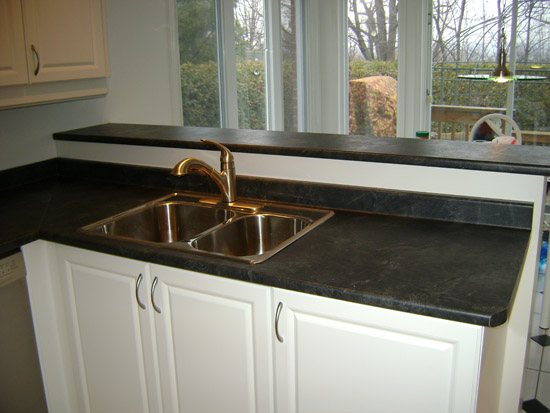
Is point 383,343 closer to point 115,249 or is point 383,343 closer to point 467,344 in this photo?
point 467,344

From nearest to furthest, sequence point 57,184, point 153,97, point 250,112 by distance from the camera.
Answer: point 57,184 → point 153,97 → point 250,112

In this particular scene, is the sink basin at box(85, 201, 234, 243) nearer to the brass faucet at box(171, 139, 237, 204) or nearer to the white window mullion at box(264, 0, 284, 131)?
the brass faucet at box(171, 139, 237, 204)

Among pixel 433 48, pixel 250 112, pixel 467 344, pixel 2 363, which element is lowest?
pixel 2 363

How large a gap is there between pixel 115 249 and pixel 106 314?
0.27 m

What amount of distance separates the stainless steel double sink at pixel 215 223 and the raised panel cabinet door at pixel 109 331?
126 mm

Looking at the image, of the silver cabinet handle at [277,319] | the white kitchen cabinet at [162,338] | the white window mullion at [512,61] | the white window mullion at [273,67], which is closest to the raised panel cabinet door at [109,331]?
the white kitchen cabinet at [162,338]

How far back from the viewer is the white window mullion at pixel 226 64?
3.88m

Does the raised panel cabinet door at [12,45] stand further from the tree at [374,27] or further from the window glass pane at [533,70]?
the window glass pane at [533,70]

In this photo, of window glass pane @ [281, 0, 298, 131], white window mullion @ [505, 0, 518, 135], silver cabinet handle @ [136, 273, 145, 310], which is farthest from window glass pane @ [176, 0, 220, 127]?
white window mullion @ [505, 0, 518, 135]

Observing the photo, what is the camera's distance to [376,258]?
5.51ft

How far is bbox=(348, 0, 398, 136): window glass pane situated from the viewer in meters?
5.06

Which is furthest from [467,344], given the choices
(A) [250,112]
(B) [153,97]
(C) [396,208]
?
(A) [250,112]

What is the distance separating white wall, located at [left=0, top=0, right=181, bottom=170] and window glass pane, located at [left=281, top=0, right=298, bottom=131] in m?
1.57

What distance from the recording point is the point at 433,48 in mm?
4953
